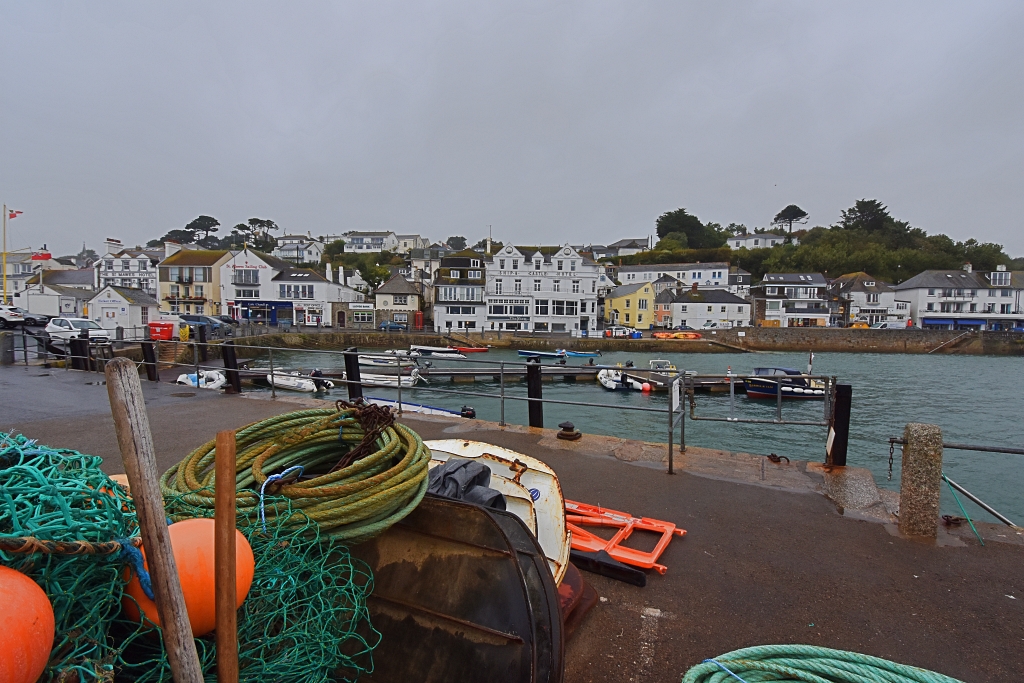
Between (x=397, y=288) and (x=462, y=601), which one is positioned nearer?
(x=462, y=601)

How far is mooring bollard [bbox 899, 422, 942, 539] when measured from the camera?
4301 mm

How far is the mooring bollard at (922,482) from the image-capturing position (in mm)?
4301

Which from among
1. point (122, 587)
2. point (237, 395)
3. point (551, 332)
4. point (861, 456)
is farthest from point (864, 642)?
point (551, 332)

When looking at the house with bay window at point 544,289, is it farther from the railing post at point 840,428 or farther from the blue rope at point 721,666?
the blue rope at point 721,666

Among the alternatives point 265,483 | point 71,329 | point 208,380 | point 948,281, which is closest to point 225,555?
point 265,483

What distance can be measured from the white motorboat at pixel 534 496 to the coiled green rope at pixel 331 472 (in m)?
0.67

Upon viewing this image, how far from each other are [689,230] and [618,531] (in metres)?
121

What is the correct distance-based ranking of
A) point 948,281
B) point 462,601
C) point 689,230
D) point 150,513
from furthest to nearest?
point 689,230 → point 948,281 → point 462,601 → point 150,513

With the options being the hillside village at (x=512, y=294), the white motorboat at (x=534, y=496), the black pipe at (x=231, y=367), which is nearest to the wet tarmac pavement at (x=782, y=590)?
the white motorboat at (x=534, y=496)

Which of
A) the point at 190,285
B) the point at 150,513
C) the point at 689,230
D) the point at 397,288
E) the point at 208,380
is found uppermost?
the point at 689,230

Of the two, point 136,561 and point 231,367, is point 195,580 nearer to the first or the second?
point 136,561

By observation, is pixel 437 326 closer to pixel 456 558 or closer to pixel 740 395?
pixel 740 395

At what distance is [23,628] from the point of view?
5.07 ft

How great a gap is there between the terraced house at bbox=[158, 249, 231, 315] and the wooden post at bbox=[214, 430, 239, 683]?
6848 cm
